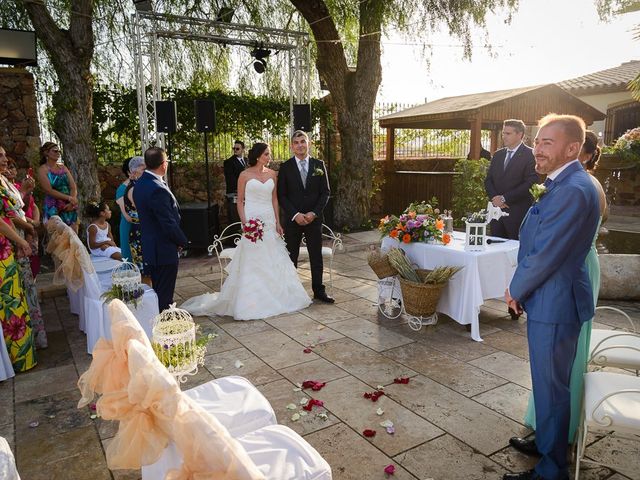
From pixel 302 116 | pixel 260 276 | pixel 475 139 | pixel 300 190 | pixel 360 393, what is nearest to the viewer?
pixel 360 393

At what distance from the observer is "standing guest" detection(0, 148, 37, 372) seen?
397 cm

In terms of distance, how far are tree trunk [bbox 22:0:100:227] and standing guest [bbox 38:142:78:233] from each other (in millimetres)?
1696

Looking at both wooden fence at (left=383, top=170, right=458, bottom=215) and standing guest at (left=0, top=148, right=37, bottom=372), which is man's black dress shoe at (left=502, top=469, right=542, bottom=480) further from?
wooden fence at (left=383, top=170, right=458, bottom=215)

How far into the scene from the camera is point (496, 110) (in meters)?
11.9

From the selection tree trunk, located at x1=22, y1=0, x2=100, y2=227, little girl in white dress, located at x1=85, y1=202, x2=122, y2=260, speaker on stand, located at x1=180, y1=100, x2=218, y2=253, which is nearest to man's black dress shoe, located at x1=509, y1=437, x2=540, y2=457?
little girl in white dress, located at x1=85, y1=202, x2=122, y2=260

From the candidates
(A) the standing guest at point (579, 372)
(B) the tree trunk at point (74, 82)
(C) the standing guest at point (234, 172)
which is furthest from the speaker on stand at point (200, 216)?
(A) the standing guest at point (579, 372)

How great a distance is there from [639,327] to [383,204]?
9.14 m

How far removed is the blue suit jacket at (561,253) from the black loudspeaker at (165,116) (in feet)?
23.3

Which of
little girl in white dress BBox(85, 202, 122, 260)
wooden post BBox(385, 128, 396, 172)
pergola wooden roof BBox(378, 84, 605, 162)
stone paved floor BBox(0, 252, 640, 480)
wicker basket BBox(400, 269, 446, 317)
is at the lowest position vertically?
stone paved floor BBox(0, 252, 640, 480)

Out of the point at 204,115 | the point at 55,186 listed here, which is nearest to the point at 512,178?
the point at 204,115

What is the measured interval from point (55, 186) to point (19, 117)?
288cm

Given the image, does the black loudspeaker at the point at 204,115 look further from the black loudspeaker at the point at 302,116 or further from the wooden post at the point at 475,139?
the wooden post at the point at 475,139

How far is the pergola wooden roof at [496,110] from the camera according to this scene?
11.7 meters

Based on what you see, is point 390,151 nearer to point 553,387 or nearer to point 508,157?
point 508,157
